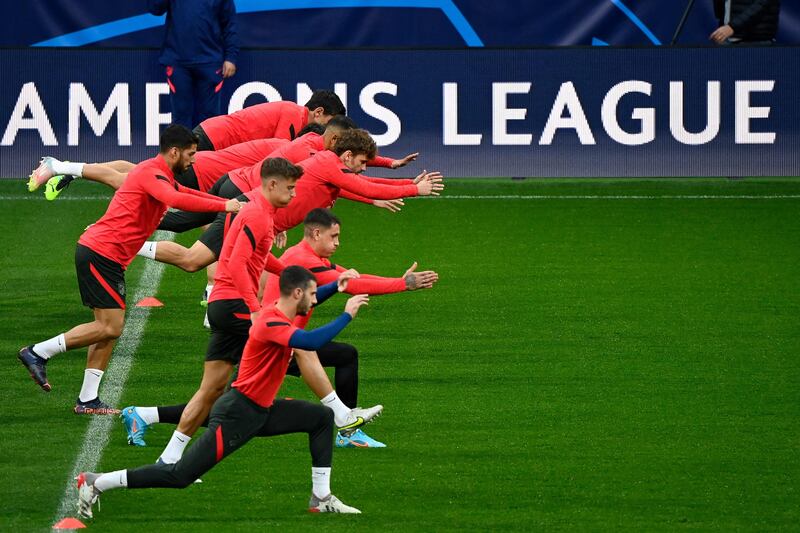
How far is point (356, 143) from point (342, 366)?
179 cm

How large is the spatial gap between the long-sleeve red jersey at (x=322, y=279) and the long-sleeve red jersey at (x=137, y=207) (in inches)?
35.7

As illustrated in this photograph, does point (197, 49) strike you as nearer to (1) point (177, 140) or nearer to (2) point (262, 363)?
(1) point (177, 140)

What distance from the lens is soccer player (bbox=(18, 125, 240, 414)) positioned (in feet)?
36.2

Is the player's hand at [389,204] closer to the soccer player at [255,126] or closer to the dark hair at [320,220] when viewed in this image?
the soccer player at [255,126]

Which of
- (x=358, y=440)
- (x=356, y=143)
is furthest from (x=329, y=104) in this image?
(x=358, y=440)

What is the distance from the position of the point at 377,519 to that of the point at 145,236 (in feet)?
11.4

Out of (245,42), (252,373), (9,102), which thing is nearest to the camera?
(252,373)

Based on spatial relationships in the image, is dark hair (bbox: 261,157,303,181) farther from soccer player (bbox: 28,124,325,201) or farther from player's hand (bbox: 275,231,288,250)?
soccer player (bbox: 28,124,325,201)

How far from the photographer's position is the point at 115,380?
474 inches

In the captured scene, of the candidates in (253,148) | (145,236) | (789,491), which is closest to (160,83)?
(253,148)

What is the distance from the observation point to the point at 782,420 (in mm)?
10922

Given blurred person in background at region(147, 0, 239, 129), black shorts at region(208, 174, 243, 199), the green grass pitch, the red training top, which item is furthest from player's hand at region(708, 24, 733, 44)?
the red training top

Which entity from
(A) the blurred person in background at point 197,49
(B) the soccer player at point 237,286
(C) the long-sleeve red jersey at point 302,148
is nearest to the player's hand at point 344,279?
(B) the soccer player at point 237,286

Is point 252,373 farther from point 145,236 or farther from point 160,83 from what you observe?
point 160,83
